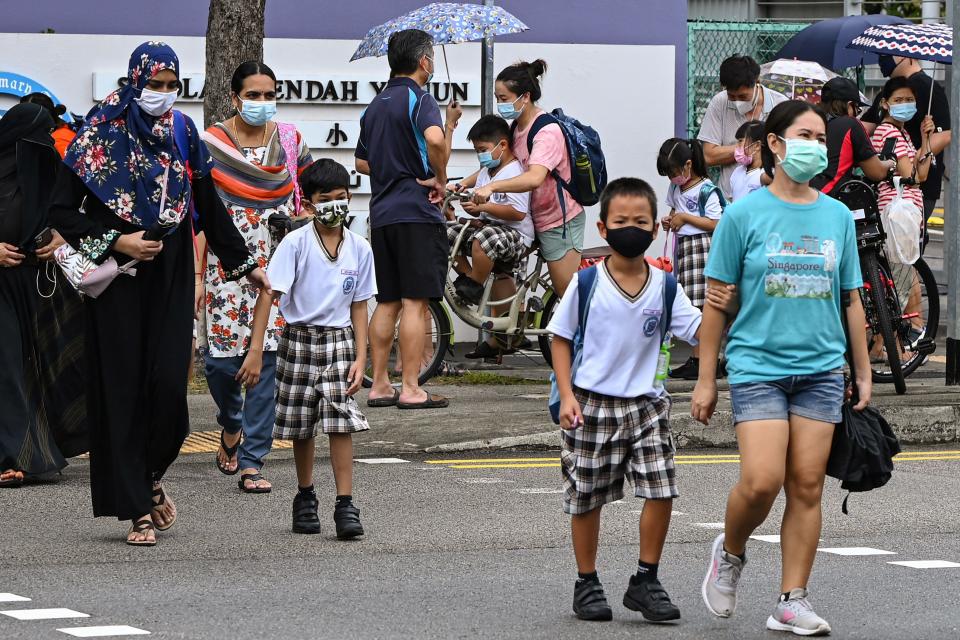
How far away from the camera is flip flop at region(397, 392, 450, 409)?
34.8ft

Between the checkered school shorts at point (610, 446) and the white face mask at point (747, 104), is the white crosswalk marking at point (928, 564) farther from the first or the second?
the white face mask at point (747, 104)

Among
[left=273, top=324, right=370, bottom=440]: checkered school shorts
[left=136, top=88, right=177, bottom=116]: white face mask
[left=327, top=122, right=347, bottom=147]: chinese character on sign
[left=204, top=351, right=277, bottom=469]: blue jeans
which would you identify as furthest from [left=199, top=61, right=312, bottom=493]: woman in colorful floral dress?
[left=327, top=122, right=347, bottom=147]: chinese character on sign

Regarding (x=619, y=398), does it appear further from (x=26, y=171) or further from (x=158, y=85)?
(x=26, y=171)

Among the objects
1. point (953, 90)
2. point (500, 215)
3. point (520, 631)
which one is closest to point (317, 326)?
point (520, 631)

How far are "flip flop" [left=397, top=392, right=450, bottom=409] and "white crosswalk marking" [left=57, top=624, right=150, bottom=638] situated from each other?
4.89 m

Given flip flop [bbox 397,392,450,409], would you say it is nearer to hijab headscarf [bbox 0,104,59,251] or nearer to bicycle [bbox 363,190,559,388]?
bicycle [bbox 363,190,559,388]

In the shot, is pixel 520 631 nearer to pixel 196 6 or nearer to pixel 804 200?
pixel 804 200

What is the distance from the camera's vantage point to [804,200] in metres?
5.96

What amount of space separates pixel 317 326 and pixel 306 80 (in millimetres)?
6786

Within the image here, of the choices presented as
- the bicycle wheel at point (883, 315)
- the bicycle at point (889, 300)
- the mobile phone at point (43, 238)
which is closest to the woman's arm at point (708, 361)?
the mobile phone at point (43, 238)

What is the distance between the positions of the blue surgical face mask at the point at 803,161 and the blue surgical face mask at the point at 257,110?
3.26 meters

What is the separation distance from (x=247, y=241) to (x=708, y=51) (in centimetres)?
760

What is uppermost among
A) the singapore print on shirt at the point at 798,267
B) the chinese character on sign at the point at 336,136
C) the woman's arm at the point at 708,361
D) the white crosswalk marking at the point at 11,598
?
the chinese character on sign at the point at 336,136

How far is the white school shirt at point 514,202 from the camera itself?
452 inches
